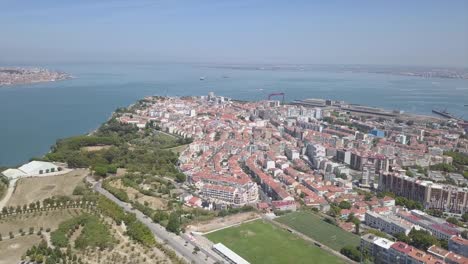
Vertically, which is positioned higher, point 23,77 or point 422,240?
point 23,77

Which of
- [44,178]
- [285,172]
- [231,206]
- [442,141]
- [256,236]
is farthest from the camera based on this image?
[442,141]

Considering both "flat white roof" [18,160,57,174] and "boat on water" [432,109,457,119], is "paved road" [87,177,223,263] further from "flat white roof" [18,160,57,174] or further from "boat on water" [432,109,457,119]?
"boat on water" [432,109,457,119]

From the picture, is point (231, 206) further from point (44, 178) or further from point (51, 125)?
point (51, 125)

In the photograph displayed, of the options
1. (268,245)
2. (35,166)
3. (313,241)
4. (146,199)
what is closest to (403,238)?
(313,241)

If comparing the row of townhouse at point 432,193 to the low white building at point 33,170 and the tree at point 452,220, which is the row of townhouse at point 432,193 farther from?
the low white building at point 33,170

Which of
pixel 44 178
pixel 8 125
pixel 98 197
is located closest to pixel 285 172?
pixel 98 197

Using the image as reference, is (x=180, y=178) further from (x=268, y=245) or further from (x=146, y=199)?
(x=268, y=245)

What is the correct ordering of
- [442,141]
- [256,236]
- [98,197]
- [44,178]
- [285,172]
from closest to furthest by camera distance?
[256,236] → [98,197] → [44,178] → [285,172] → [442,141]
